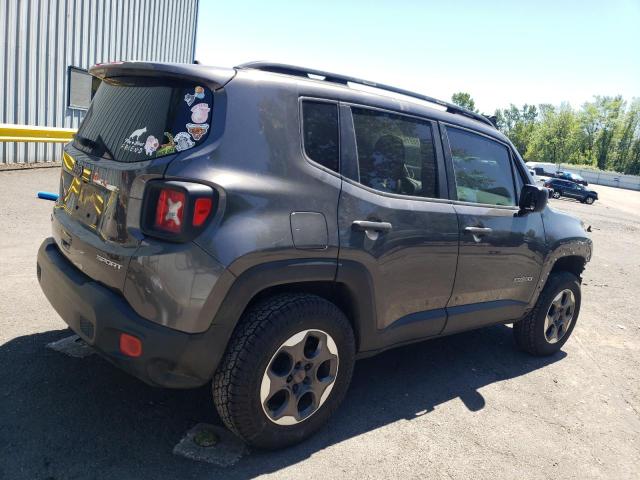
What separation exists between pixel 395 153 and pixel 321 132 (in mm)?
593

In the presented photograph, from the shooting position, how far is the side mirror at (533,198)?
3975 mm

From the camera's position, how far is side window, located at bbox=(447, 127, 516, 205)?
3640 mm

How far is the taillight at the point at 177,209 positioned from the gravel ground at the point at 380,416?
1.13 metres

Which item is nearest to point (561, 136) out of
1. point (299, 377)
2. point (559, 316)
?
point (559, 316)

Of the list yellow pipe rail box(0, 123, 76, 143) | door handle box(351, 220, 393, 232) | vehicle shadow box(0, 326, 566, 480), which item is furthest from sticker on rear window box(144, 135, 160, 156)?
yellow pipe rail box(0, 123, 76, 143)

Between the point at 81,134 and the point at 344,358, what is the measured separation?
202 centimetres

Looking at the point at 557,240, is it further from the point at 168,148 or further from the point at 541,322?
the point at 168,148

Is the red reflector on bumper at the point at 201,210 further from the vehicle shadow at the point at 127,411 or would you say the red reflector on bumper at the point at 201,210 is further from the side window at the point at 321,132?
the vehicle shadow at the point at 127,411

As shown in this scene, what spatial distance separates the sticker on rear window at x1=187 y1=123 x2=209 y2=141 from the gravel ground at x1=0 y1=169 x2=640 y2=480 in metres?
1.55

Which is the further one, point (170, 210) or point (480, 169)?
point (480, 169)

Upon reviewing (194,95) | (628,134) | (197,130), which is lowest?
(197,130)

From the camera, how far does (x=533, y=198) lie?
3996 mm

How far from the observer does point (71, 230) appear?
→ 9.36 ft

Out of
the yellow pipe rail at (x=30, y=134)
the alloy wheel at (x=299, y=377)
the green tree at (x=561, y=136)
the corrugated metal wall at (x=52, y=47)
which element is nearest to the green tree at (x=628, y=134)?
the green tree at (x=561, y=136)
